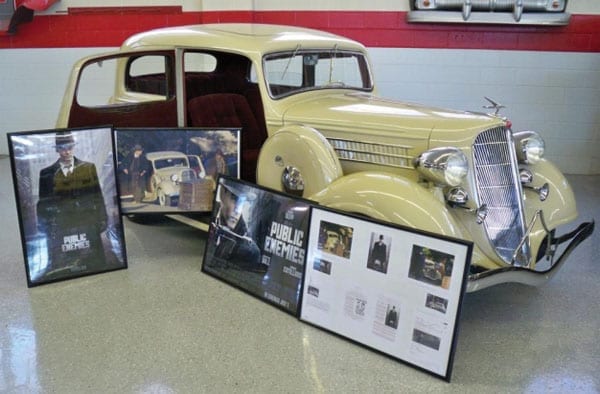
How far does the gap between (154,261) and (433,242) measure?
2.17 m

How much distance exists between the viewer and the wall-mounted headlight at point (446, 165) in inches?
114

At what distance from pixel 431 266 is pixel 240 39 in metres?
2.29

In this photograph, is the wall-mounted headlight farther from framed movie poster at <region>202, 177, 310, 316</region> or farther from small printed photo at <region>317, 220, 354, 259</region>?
framed movie poster at <region>202, 177, 310, 316</region>

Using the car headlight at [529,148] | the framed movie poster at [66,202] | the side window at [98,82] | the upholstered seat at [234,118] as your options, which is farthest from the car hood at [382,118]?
the side window at [98,82]

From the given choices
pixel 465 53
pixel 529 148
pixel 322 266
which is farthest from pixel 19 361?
pixel 465 53

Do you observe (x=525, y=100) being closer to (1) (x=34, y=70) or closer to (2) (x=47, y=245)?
(2) (x=47, y=245)

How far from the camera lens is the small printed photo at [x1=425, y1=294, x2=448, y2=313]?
2561 millimetres

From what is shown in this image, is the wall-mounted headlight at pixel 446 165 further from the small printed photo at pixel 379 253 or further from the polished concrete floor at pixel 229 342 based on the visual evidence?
the polished concrete floor at pixel 229 342

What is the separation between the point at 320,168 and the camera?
3.25m

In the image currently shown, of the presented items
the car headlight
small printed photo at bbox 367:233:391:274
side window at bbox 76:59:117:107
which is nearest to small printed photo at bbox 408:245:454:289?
small printed photo at bbox 367:233:391:274

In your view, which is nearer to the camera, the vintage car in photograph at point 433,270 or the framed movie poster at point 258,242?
the vintage car in photograph at point 433,270

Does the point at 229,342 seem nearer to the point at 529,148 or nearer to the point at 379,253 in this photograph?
the point at 379,253

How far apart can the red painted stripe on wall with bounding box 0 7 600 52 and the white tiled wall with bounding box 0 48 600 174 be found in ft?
0.38

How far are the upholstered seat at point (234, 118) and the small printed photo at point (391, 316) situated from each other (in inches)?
69.5
